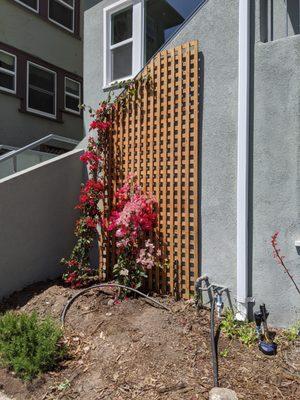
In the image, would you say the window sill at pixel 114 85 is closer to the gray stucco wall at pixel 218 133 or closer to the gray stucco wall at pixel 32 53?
the gray stucco wall at pixel 218 133

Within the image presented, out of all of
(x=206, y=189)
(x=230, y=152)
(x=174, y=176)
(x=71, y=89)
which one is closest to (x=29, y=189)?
(x=174, y=176)

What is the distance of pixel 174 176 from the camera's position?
16.2 ft

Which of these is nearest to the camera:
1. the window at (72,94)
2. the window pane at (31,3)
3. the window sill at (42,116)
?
the window sill at (42,116)

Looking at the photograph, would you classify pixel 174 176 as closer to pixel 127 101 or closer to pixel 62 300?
pixel 127 101

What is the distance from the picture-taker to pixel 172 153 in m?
4.93

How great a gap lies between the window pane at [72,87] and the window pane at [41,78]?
1.91 ft

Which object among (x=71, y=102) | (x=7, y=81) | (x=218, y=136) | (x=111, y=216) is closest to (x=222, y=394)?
(x=218, y=136)

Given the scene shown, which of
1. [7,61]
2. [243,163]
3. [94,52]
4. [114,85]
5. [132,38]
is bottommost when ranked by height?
[243,163]

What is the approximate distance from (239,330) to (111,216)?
8.02 ft

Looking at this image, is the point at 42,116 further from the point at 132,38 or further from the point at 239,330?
the point at 239,330

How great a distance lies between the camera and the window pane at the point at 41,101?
10.2 metres

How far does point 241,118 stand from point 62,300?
3.38 metres

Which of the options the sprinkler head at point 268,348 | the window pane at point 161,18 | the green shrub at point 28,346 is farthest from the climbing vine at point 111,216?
the sprinkler head at point 268,348

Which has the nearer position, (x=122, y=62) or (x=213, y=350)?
(x=213, y=350)
